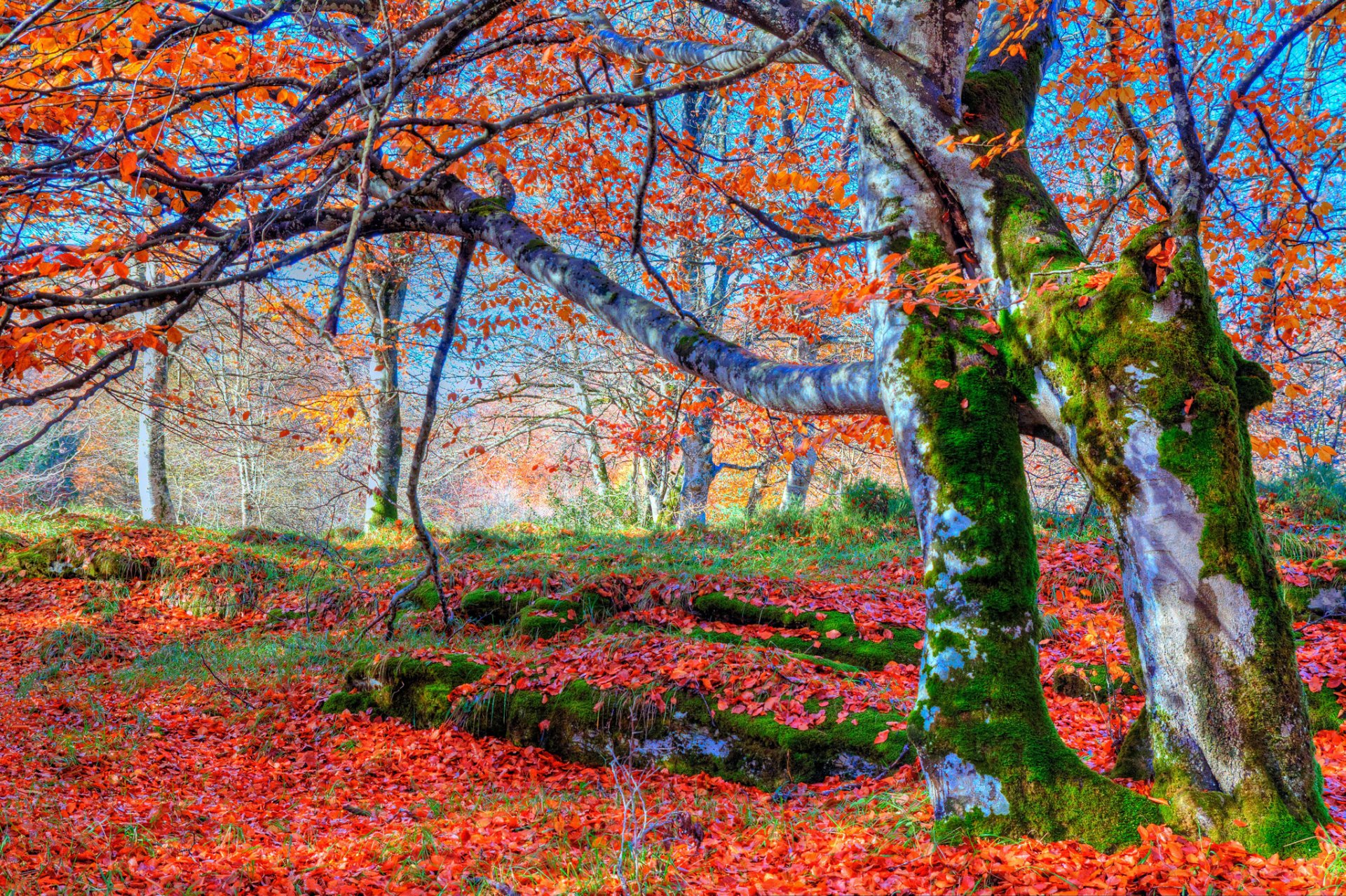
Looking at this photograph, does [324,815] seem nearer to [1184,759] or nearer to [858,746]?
[858,746]

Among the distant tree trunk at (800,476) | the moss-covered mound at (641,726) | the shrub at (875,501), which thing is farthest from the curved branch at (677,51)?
the shrub at (875,501)

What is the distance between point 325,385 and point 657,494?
9770 millimetres

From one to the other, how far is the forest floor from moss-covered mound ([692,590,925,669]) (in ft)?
0.25

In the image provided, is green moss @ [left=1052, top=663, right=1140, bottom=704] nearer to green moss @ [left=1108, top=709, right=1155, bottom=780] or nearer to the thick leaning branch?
green moss @ [left=1108, top=709, right=1155, bottom=780]

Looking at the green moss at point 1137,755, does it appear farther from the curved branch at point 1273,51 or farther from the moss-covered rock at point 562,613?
the moss-covered rock at point 562,613

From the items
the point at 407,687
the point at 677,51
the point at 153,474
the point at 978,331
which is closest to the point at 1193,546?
the point at 978,331

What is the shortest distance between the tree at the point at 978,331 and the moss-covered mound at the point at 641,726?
122 centimetres

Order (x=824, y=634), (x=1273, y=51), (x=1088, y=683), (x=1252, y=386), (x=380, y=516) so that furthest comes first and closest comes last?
(x=380, y=516) < (x=824, y=634) < (x=1088, y=683) < (x=1252, y=386) < (x=1273, y=51)

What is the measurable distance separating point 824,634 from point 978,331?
11.7 feet

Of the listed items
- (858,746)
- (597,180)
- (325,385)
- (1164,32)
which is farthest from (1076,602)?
(325,385)

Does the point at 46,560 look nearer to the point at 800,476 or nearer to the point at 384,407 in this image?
the point at 384,407

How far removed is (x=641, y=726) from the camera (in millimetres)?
4586

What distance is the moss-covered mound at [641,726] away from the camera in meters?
4.14

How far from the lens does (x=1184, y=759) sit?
2652 millimetres
